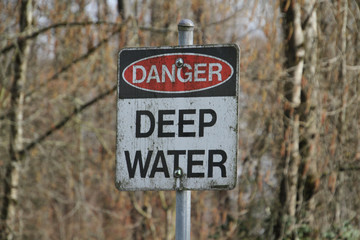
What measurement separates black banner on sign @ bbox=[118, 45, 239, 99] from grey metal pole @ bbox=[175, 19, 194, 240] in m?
0.06

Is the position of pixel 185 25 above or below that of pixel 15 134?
above

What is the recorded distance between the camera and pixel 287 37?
8.57 m

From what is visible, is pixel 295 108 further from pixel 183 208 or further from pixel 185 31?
pixel 183 208

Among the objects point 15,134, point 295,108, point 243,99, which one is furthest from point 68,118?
point 295,108

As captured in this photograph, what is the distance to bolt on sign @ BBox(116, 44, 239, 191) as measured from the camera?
107 inches

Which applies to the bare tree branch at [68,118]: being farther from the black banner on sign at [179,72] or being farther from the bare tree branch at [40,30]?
the black banner on sign at [179,72]

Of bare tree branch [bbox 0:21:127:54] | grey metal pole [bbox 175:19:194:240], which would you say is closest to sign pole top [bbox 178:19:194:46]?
grey metal pole [bbox 175:19:194:240]

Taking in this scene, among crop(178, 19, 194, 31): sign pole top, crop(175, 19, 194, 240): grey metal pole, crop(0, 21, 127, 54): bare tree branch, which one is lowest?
crop(175, 19, 194, 240): grey metal pole

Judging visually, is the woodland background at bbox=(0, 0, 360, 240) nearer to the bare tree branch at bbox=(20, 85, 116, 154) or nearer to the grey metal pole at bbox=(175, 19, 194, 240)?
the bare tree branch at bbox=(20, 85, 116, 154)

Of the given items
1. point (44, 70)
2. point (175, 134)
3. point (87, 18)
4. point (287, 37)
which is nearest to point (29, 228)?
point (44, 70)

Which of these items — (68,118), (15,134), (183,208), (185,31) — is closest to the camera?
(183,208)

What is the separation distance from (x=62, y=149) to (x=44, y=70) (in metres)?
1.32

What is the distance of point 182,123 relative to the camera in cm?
276

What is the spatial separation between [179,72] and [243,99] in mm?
6616
